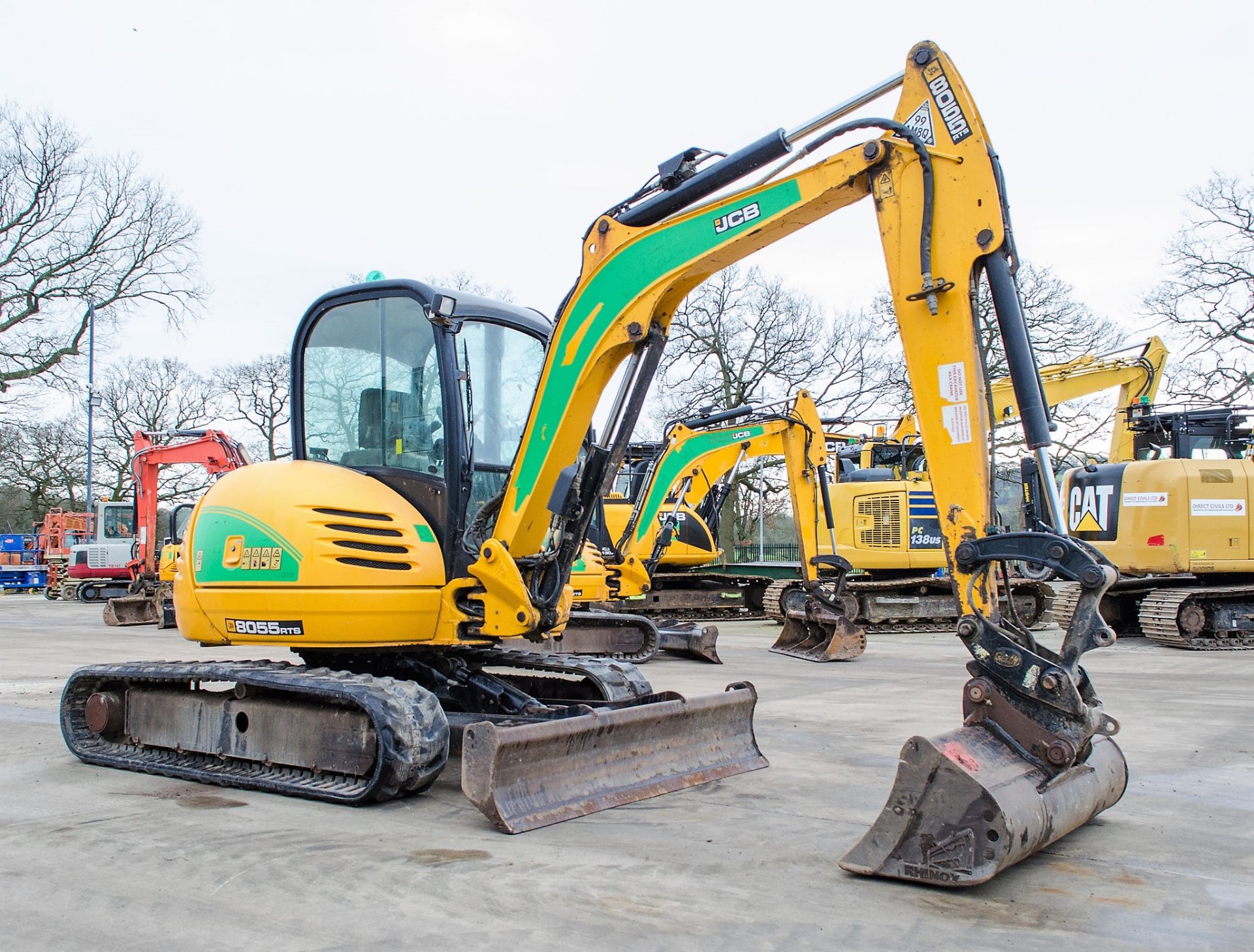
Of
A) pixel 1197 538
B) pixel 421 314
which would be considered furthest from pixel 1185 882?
pixel 1197 538

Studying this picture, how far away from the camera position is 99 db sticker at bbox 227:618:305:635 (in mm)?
5590

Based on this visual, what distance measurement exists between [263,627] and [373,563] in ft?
2.45

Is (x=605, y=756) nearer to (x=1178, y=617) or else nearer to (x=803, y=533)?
(x=803, y=533)

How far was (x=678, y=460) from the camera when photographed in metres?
15.7

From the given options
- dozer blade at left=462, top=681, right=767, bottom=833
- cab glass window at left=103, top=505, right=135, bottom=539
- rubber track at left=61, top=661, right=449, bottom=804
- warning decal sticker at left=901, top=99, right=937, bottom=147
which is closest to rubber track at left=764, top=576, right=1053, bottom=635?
dozer blade at left=462, top=681, right=767, bottom=833

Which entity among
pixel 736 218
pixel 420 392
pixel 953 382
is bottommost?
pixel 953 382

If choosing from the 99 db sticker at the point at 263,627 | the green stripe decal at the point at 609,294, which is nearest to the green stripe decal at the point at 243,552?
the 99 db sticker at the point at 263,627

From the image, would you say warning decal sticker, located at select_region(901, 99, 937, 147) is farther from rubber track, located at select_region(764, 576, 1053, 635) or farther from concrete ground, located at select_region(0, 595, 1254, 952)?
rubber track, located at select_region(764, 576, 1053, 635)

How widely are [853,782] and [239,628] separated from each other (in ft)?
11.2

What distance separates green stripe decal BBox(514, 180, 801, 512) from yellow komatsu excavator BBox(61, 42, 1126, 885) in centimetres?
1

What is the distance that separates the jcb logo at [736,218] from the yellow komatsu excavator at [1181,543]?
10744mm

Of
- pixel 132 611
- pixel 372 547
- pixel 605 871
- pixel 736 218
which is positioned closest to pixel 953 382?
pixel 736 218

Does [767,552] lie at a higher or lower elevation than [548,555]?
lower

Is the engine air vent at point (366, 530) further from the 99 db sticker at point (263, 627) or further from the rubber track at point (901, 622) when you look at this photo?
the rubber track at point (901, 622)
